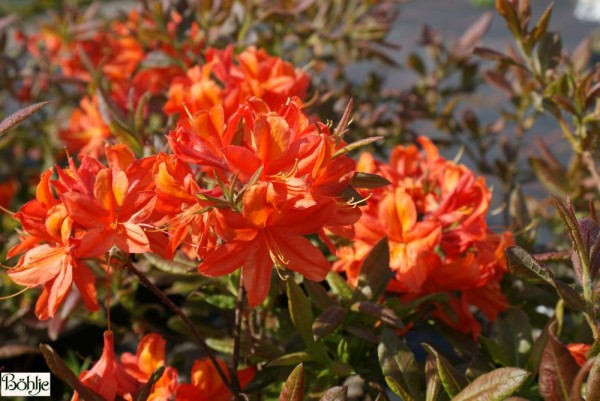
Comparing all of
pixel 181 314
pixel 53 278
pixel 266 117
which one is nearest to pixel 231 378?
pixel 181 314

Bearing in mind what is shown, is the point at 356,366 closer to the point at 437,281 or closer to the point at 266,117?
the point at 437,281

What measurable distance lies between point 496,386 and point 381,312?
20cm

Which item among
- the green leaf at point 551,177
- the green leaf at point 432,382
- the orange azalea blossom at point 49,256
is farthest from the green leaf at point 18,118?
the green leaf at point 551,177

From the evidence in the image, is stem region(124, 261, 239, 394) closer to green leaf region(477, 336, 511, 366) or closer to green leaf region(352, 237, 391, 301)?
green leaf region(352, 237, 391, 301)

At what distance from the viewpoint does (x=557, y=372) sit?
2.17 feet

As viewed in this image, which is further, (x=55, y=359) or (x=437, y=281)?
(x=437, y=281)

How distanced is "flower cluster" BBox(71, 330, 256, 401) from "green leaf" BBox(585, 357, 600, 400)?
0.44m

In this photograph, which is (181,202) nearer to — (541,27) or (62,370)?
(62,370)

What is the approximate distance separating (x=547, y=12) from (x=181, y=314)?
26.2 inches

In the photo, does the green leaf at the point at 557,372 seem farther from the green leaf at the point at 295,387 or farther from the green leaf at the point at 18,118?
the green leaf at the point at 18,118

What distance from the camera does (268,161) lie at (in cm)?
78

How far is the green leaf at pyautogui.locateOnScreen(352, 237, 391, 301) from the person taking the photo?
1.00 m
